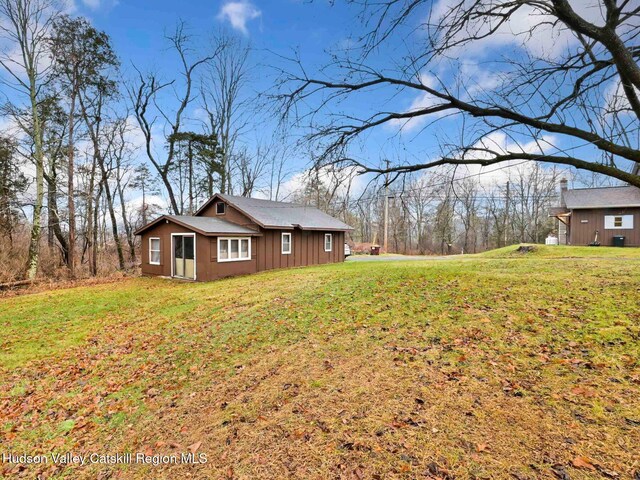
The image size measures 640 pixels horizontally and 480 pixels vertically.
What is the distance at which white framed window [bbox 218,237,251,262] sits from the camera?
13.8m

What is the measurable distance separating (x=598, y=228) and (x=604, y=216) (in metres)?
0.77

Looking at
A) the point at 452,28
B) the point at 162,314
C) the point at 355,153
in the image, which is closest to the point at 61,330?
the point at 162,314

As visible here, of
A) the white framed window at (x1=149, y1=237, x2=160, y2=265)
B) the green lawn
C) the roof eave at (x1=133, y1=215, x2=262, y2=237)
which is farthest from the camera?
the white framed window at (x1=149, y1=237, x2=160, y2=265)

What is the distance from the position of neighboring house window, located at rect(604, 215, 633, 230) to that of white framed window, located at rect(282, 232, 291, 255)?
19.2 meters

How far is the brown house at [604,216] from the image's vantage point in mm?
18094

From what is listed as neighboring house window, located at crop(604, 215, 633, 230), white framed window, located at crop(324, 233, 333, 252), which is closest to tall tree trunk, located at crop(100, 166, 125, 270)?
white framed window, located at crop(324, 233, 333, 252)

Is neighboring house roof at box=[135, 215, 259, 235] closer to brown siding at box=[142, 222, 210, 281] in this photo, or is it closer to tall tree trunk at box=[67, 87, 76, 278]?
brown siding at box=[142, 222, 210, 281]

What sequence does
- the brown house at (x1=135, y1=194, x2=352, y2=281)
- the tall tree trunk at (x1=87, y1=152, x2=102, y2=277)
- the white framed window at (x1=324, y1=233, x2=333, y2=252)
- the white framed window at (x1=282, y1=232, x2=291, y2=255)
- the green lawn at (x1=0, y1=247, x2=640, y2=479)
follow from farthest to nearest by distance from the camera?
the white framed window at (x1=324, y1=233, x2=333, y2=252) < the tall tree trunk at (x1=87, y1=152, x2=102, y2=277) < the white framed window at (x1=282, y1=232, x2=291, y2=255) < the brown house at (x1=135, y1=194, x2=352, y2=281) < the green lawn at (x1=0, y1=247, x2=640, y2=479)

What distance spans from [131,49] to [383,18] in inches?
801

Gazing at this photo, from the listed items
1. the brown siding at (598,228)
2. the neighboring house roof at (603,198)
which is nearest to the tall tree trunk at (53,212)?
the neighboring house roof at (603,198)

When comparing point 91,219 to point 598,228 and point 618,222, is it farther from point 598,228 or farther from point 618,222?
point 618,222

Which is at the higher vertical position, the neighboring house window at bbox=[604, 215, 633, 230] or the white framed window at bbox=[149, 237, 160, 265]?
the neighboring house window at bbox=[604, 215, 633, 230]

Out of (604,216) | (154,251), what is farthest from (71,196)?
(604,216)

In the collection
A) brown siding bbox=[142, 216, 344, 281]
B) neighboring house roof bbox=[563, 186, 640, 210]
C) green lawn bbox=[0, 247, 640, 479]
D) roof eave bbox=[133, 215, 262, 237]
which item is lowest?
green lawn bbox=[0, 247, 640, 479]
